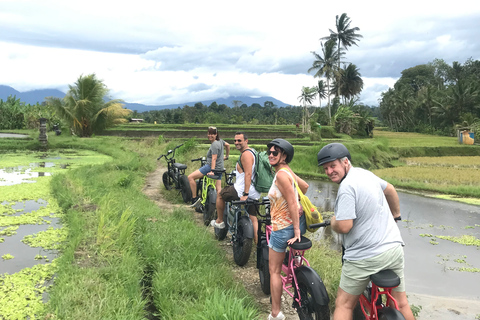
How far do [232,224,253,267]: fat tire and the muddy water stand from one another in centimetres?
197

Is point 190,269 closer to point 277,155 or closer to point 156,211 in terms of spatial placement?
point 277,155

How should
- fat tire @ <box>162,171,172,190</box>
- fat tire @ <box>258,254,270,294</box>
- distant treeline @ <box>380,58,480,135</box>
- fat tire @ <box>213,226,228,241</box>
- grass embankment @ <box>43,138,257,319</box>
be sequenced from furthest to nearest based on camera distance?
distant treeline @ <box>380,58,480,135</box>, fat tire @ <box>162,171,172,190</box>, fat tire @ <box>213,226,228,241</box>, fat tire @ <box>258,254,270,294</box>, grass embankment @ <box>43,138,257,319</box>

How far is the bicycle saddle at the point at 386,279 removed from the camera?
1991mm

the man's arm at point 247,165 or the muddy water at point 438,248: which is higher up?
the man's arm at point 247,165

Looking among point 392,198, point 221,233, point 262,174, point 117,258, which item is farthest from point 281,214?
point 221,233

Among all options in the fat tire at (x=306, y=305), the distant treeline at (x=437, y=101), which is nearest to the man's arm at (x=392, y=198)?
the fat tire at (x=306, y=305)

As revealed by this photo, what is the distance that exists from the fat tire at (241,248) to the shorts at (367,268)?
65.7 inches

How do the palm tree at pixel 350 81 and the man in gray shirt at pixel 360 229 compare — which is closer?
the man in gray shirt at pixel 360 229

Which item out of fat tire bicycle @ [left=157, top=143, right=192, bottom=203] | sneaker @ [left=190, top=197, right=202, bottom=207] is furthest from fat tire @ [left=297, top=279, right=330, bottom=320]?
fat tire bicycle @ [left=157, top=143, right=192, bottom=203]

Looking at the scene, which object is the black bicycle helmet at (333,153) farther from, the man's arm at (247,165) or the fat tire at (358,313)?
→ the man's arm at (247,165)

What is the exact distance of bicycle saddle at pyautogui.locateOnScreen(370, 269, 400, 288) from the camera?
1991mm

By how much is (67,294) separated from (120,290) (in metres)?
0.37

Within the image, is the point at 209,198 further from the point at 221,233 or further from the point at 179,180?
the point at 179,180

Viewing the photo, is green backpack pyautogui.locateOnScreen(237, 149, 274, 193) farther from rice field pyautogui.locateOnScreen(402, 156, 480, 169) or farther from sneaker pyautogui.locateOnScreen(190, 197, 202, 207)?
rice field pyautogui.locateOnScreen(402, 156, 480, 169)
